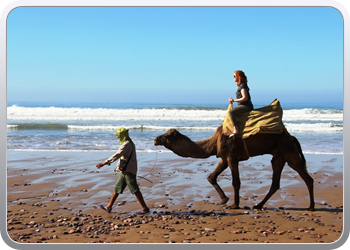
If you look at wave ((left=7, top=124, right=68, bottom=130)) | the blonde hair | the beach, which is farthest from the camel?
wave ((left=7, top=124, right=68, bottom=130))

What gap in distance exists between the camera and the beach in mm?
6477

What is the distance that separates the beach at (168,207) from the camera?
21.2ft

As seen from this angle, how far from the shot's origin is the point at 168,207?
27.1 ft

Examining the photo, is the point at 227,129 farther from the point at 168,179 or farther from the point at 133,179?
the point at 168,179

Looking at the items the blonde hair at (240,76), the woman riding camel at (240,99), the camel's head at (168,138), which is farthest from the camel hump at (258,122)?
the camel's head at (168,138)

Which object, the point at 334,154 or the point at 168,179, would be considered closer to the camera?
the point at 168,179

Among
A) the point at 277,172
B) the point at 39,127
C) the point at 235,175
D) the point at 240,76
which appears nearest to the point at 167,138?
the point at 235,175

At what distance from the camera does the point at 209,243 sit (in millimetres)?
5820

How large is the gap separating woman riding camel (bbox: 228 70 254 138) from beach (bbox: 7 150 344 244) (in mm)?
1776

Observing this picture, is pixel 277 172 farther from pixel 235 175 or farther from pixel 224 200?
pixel 224 200

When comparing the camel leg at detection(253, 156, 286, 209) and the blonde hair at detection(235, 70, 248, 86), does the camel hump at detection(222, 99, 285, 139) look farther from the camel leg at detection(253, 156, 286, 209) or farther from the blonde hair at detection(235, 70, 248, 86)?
the camel leg at detection(253, 156, 286, 209)

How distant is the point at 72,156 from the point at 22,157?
1708 mm

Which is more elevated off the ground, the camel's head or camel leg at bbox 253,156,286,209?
the camel's head

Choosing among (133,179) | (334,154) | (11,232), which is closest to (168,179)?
(133,179)
